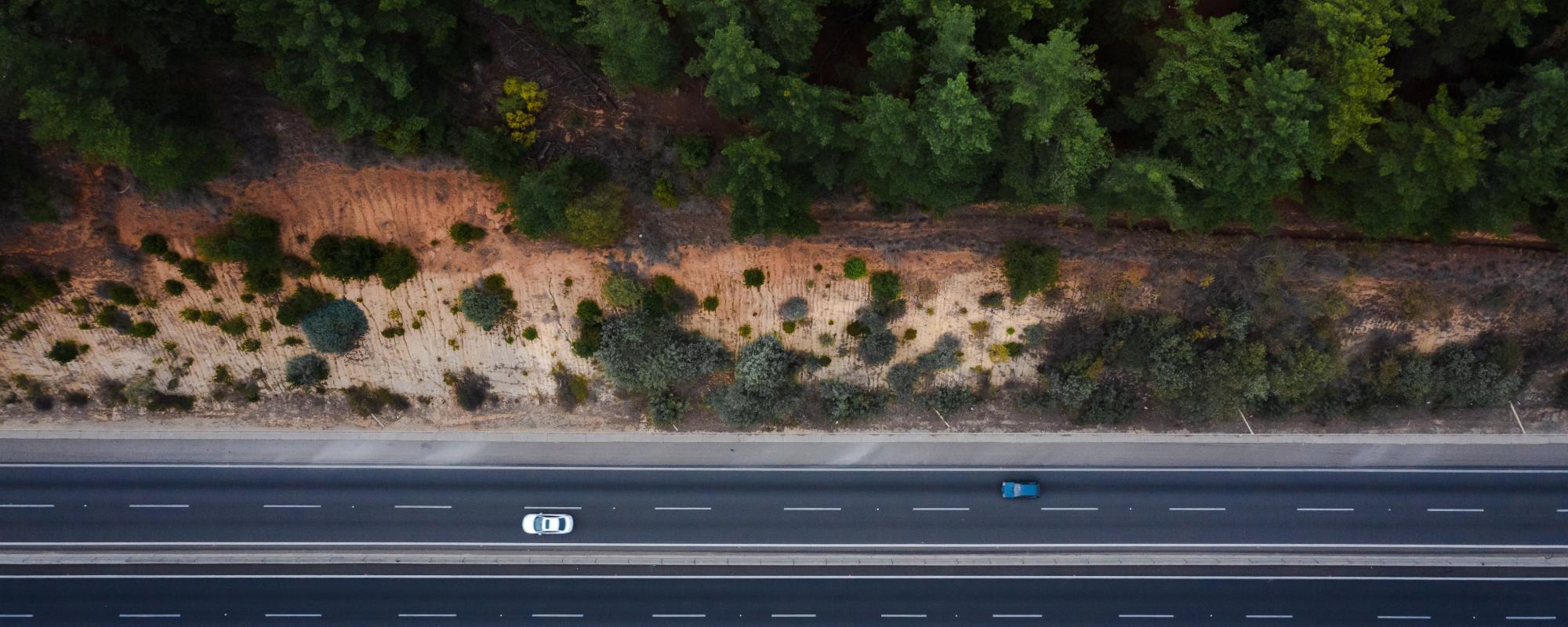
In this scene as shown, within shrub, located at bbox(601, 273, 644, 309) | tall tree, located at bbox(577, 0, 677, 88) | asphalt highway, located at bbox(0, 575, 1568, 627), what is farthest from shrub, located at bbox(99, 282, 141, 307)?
tall tree, located at bbox(577, 0, 677, 88)

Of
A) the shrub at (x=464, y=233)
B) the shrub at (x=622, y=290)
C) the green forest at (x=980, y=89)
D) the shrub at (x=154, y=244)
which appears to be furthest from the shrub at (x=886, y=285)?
the shrub at (x=154, y=244)

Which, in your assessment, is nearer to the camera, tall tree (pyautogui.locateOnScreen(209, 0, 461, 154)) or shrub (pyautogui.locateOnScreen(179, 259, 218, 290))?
tall tree (pyautogui.locateOnScreen(209, 0, 461, 154))

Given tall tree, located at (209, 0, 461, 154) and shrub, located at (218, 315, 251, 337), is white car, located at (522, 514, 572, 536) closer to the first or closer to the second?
shrub, located at (218, 315, 251, 337)

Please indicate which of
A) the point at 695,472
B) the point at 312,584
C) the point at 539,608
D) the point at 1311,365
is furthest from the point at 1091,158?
the point at 312,584

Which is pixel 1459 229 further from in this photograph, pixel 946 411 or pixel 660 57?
pixel 660 57

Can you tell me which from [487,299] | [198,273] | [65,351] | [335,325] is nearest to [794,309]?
[487,299]

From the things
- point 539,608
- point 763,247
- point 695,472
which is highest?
point 763,247

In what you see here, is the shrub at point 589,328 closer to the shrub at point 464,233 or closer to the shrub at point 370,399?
the shrub at point 464,233
